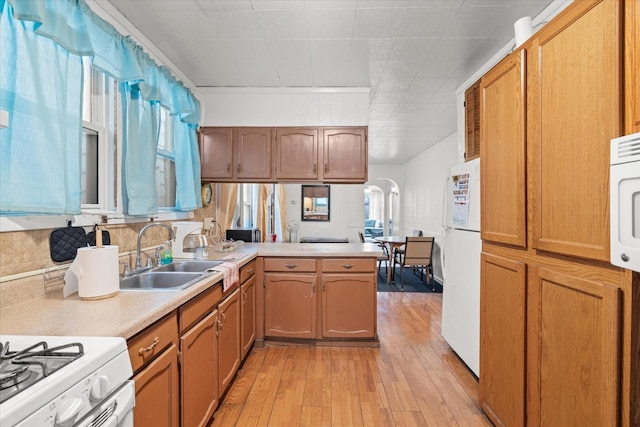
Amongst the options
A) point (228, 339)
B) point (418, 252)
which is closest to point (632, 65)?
point (228, 339)

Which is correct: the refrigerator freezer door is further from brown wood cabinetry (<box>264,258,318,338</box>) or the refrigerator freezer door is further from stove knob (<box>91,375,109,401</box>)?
stove knob (<box>91,375,109,401</box>)

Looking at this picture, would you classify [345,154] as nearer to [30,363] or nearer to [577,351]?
[577,351]

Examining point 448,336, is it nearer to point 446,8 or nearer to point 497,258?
point 497,258

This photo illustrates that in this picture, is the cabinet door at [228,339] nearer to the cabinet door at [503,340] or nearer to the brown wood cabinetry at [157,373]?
the brown wood cabinetry at [157,373]

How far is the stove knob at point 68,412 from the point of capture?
0.71 metres

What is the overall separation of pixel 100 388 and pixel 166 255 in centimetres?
158

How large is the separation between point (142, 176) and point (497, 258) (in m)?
2.29

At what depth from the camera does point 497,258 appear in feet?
5.92

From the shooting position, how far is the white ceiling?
206 centimetres

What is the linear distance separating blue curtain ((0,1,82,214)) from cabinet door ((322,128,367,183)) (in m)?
→ 2.17

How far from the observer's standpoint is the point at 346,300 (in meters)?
2.96

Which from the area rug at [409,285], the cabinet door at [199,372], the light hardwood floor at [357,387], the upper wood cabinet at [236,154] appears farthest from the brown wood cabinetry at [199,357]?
the area rug at [409,285]

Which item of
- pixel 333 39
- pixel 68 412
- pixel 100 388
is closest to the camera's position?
pixel 68 412

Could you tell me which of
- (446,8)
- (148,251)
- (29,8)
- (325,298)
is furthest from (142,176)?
(446,8)
